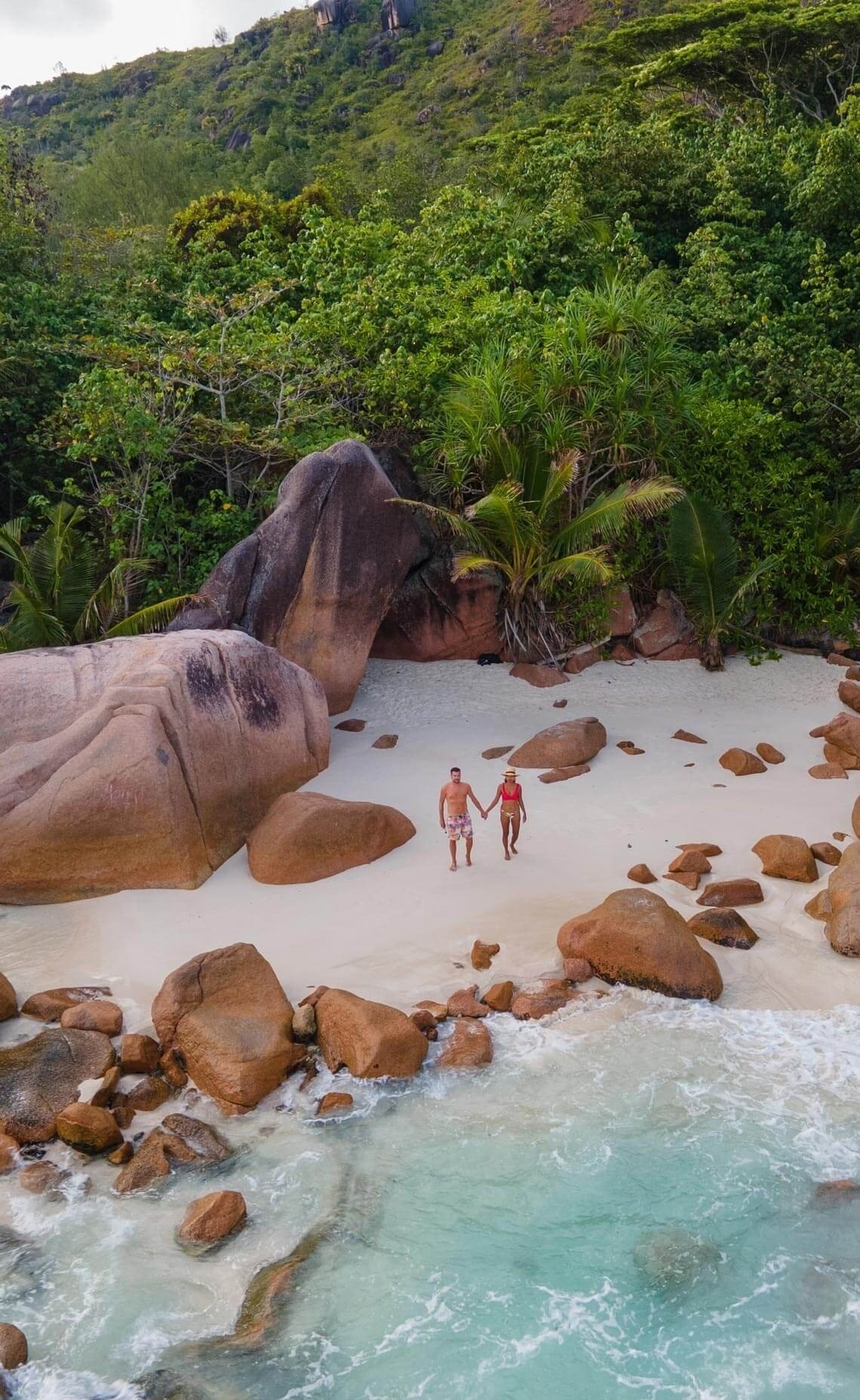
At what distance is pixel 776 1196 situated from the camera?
6711mm

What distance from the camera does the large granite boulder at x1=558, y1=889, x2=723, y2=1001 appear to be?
851 cm

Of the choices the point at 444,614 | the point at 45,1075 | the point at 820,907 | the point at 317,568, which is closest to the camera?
the point at 45,1075

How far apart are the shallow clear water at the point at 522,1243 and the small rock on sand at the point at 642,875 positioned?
217cm

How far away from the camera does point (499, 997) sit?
27.7 feet

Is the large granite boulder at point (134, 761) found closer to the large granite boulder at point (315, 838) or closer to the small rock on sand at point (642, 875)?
the large granite boulder at point (315, 838)

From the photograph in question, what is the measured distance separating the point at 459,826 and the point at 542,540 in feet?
17.9

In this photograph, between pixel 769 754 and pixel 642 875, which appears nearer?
pixel 642 875

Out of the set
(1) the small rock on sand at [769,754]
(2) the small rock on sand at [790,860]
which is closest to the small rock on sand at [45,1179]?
(2) the small rock on sand at [790,860]

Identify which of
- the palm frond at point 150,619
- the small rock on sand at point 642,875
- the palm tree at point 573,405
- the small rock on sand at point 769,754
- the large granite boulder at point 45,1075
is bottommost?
the small rock on sand at point 769,754

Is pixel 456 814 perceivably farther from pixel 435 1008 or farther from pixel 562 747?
pixel 562 747

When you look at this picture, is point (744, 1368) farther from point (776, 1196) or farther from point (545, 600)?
point (545, 600)

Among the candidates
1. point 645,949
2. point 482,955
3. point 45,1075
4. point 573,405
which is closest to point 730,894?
point 645,949

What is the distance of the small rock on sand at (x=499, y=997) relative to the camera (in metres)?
8.41

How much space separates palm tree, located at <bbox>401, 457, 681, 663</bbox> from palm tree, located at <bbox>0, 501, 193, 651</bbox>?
3768 mm
